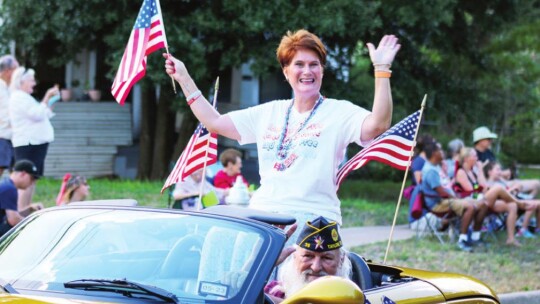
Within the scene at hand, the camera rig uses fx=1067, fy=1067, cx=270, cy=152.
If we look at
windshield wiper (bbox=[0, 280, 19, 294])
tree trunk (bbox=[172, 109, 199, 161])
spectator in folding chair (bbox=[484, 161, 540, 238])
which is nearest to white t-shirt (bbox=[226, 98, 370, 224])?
windshield wiper (bbox=[0, 280, 19, 294])

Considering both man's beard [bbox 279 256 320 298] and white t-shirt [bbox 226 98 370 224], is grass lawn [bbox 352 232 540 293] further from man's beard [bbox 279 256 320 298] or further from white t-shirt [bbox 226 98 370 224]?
man's beard [bbox 279 256 320 298]

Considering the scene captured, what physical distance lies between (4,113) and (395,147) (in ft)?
18.1

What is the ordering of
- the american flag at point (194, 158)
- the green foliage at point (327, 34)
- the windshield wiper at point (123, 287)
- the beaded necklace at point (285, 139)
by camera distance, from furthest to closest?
the green foliage at point (327, 34) < the american flag at point (194, 158) < the beaded necklace at point (285, 139) < the windshield wiper at point (123, 287)

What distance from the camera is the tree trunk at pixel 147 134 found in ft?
68.7

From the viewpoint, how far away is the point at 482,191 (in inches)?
554

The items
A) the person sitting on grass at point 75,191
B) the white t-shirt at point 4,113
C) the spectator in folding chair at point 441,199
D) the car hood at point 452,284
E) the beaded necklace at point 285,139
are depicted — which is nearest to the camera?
the beaded necklace at point 285,139

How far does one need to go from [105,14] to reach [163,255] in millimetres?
13429

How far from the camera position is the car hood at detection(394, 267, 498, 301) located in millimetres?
5738

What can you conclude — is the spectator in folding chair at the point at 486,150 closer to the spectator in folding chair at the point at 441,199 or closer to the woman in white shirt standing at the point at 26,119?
the spectator in folding chair at the point at 441,199

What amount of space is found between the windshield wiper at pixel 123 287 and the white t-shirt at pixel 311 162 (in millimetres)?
1397

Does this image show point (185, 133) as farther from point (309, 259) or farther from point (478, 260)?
point (309, 259)

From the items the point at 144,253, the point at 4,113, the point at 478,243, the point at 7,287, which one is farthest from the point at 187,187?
the point at 7,287

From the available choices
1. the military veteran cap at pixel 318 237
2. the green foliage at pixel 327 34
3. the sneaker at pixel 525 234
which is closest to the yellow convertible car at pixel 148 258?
the military veteran cap at pixel 318 237

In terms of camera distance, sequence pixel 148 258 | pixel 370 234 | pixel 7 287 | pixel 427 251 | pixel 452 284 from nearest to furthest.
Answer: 1. pixel 7 287
2. pixel 148 258
3. pixel 452 284
4. pixel 427 251
5. pixel 370 234
